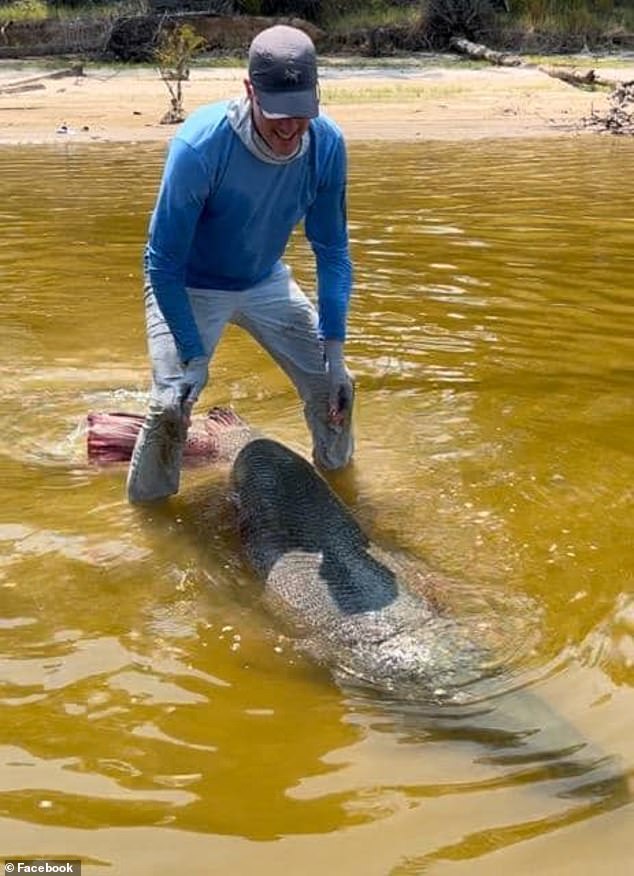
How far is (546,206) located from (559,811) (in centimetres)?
1031

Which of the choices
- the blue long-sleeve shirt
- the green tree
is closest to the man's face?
Answer: the blue long-sleeve shirt

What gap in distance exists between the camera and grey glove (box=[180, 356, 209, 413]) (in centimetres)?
489

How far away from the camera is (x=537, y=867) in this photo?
2984 mm

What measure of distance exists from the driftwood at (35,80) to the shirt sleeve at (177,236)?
65.1 ft

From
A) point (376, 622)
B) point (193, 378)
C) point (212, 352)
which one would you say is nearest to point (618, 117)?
point (212, 352)

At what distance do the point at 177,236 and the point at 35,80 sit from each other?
68.8ft

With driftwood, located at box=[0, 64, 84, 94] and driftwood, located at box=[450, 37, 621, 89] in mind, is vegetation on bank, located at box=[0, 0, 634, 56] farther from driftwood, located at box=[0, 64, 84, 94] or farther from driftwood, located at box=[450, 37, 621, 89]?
driftwood, located at box=[0, 64, 84, 94]

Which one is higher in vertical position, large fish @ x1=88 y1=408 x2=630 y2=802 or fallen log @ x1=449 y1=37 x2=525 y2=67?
fallen log @ x1=449 y1=37 x2=525 y2=67

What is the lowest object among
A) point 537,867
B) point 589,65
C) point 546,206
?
point 537,867

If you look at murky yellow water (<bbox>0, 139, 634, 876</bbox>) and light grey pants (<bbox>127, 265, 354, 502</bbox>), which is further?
light grey pants (<bbox>127, 265, 354, 502</bbox>)

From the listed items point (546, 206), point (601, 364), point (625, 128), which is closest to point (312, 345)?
point (601, 364)

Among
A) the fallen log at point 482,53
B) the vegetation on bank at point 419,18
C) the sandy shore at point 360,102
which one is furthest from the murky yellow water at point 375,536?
the vegetation on bank at point 419,18

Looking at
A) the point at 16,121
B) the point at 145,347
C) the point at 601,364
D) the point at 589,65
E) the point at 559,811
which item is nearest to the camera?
the point at 559,811

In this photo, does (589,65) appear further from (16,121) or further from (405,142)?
(16,121)
